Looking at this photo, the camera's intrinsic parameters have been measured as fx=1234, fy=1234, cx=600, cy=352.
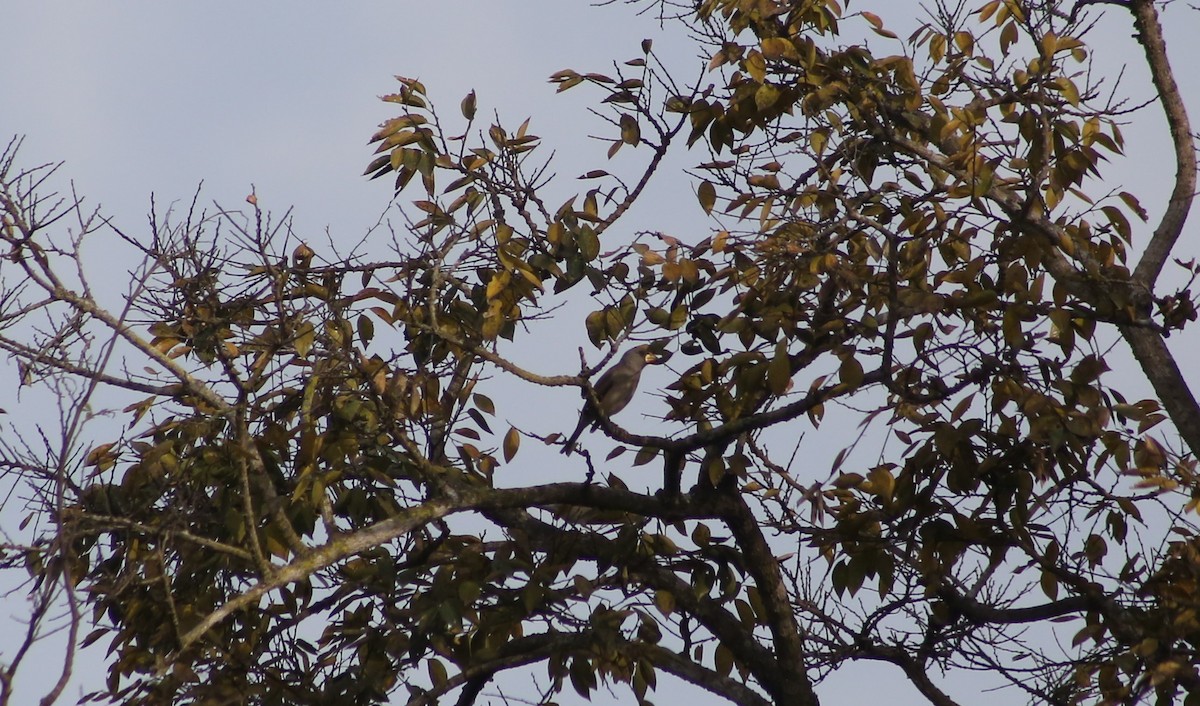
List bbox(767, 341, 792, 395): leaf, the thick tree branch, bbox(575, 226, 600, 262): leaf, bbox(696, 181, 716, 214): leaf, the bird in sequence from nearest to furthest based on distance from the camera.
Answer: bbox(767, 341, 792, 395): leaf < bbox(575, 226, 600, 262): leaf < bbox(696, 181, 716, 214): leaf < the thick tree branch < the bird

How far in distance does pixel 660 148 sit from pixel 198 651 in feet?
9.00

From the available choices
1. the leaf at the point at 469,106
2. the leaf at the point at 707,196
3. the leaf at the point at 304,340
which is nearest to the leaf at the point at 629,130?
the leaf at the point at 707,196

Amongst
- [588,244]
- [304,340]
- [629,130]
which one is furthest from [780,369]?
[304,340]

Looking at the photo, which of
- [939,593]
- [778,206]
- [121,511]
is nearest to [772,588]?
[939,593]

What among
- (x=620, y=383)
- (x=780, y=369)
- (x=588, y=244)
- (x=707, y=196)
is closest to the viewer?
(x=780, y=369)

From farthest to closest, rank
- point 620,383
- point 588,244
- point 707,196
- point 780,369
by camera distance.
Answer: point 620,383, point 707,196, point 588,244, point 780,369

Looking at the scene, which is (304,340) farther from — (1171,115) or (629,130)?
(1171,115)

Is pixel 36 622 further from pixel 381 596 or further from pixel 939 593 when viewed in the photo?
pixel 939 593

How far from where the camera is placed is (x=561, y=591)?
4824 mm

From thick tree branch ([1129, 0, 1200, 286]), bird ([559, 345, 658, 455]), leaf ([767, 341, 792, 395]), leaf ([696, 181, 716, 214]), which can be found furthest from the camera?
bird ([559, 345, 658, 455])

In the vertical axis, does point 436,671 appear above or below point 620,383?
below

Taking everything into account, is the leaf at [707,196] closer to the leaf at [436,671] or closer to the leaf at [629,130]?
the leaf at [629,130]

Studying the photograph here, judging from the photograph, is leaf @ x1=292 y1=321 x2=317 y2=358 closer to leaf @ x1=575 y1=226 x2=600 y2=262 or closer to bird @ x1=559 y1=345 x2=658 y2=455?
leaf @ x1=575 y1=226 x2=600 y2=262

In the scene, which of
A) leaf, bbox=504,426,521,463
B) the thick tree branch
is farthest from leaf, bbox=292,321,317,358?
the thick tree branch
